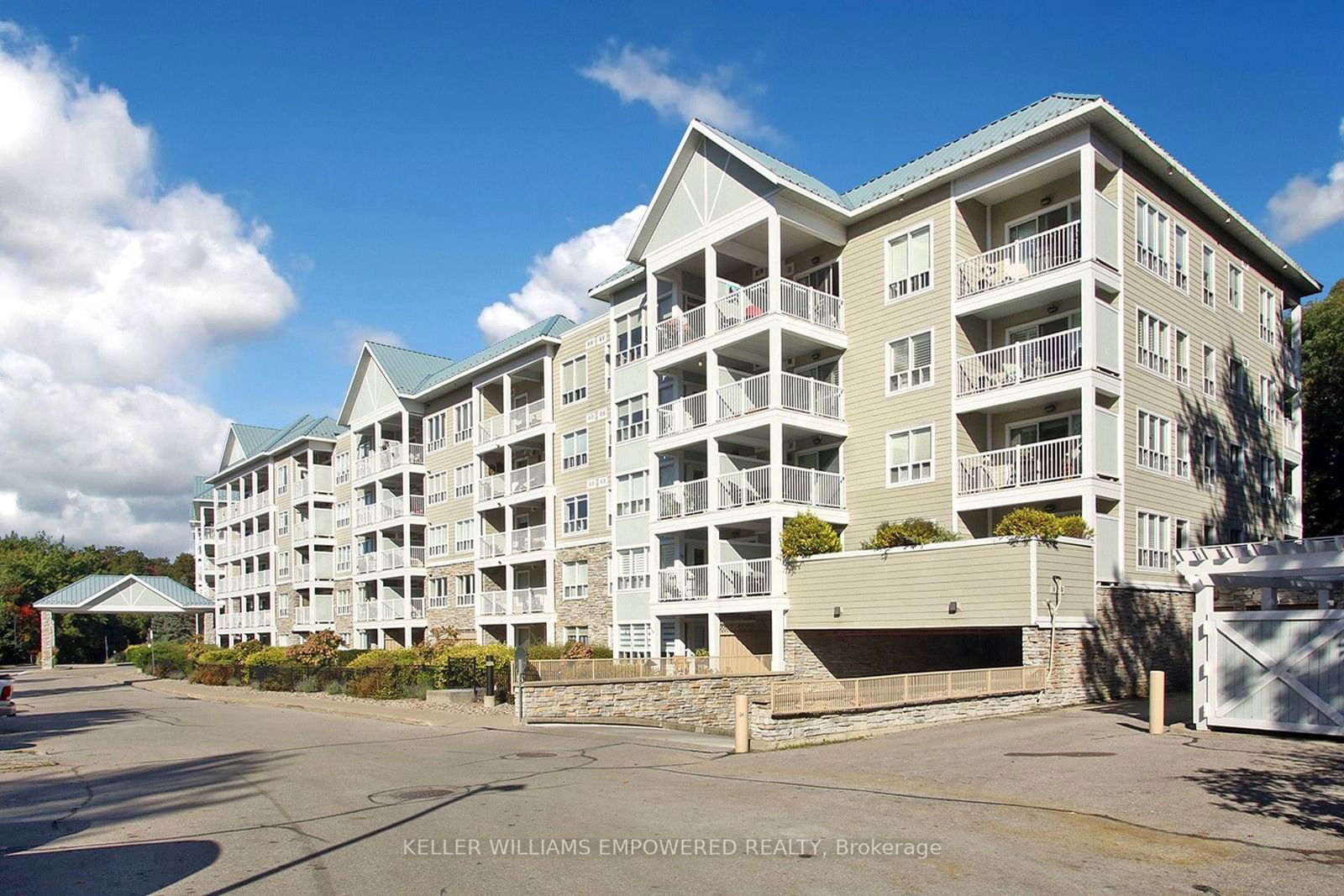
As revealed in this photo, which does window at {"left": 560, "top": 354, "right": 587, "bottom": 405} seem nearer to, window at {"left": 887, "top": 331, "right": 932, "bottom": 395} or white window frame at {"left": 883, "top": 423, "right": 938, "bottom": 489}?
window at {"left": 887, "top": 331, "right": 932, "bottom": 395}

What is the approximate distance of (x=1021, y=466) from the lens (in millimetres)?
27234

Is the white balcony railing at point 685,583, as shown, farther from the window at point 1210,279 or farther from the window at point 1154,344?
the window at point 1210,279

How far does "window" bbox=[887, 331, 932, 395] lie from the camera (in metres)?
29.9

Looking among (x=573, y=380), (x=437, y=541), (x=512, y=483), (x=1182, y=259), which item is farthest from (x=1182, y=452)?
(x=437, y=541)

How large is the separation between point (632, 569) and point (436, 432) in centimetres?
1923

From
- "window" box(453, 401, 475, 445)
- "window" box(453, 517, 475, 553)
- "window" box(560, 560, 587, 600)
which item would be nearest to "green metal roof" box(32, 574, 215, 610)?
"window" box(453, 517, 475, 553)

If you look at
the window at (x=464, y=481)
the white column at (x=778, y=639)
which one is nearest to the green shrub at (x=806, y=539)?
the white column at (x=778, y=639)

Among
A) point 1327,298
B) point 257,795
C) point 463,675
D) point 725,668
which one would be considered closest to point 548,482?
point 463,675

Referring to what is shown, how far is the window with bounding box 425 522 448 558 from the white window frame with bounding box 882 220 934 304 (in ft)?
91.2

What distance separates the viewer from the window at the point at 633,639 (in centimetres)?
3694

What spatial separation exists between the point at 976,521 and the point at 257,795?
19953 millimetres

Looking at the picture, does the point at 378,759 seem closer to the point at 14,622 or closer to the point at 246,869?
the point at 246,869

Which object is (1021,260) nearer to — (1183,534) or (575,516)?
(1183,534)

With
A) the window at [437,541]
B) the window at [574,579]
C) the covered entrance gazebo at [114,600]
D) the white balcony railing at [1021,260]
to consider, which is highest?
the white balcony railing at [1021,260]
